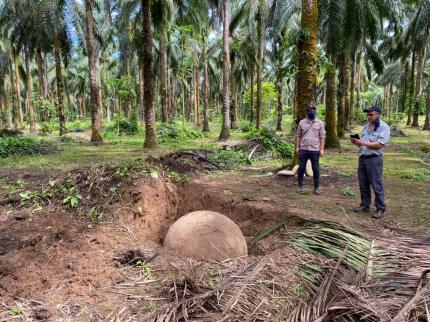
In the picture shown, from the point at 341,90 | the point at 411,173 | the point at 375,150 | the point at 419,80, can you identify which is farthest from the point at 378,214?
the point at 419,80

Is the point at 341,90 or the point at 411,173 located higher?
the point at 341,90

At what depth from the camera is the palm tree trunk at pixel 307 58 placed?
9.95 m

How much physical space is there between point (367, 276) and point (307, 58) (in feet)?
23.4

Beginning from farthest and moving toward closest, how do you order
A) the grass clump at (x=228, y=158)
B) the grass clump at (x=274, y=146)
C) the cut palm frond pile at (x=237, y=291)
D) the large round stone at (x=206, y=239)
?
the grass clump at (x=274, y=146) < the grass clump at (x=228, y=158) < the large round stone at (x=206, y=239) < the cut palm frond pile at (x=237, y=291)

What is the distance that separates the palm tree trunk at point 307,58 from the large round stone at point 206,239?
5.37m

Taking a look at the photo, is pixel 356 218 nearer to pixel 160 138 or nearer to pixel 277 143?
pixel 277 143

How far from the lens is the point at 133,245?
17.6 feet

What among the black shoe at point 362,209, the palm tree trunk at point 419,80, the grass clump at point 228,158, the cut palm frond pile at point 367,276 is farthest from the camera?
the palm tree trunk at point 419,80

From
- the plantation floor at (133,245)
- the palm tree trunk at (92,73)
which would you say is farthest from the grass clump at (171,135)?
the plantation floor at (133,245)

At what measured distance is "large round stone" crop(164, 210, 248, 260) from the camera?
527cm

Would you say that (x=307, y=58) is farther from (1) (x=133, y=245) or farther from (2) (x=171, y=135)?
(2) (x=171, y=135)

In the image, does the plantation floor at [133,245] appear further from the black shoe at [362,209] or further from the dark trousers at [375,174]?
the dark trousers at [375,174]

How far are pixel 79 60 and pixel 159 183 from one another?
51.6 meters

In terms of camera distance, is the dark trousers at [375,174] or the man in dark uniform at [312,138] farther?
the man in dark uniform at [312,138]
